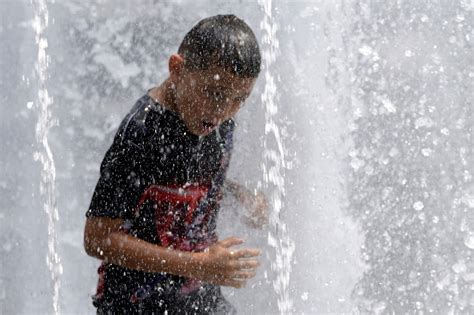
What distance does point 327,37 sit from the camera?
291cm

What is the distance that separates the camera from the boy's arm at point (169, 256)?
1421mm

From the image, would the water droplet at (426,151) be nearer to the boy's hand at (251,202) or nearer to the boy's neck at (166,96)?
the boy's hand at (251,202)

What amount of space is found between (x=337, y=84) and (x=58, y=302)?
1.05 metres

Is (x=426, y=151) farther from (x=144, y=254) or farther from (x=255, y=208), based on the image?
(x=144, y=254)

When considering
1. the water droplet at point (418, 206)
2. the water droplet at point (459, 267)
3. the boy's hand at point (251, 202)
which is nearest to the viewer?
the boy's hand at point (251, 202)

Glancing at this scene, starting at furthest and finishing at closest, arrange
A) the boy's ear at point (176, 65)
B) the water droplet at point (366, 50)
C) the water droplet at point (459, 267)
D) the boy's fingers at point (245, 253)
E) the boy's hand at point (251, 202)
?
the water droplet at point (366, 50), the water droplet at point (459, 267), the boy's hand at point (251, 202), the boy's ear at point (176, 65), the boy's fingers at point (245, 253)

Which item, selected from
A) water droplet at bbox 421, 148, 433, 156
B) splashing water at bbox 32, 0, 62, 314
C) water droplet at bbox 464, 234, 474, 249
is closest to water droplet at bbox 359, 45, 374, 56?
water droplet at bbox 421, 148, 433, 156

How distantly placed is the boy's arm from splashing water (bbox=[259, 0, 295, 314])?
43.7 inches

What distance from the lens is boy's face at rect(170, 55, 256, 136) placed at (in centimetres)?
147

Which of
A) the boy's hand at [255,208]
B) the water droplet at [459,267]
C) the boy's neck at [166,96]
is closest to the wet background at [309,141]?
the water droplet at [459,267]

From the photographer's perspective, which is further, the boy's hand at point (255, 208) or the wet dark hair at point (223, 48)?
the boy's hand at point (255, 208)

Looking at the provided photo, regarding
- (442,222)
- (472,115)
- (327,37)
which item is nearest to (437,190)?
(442,222)

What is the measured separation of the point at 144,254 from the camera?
4.71 ft

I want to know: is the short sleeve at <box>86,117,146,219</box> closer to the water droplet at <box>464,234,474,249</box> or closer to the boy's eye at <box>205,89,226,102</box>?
the boy's eye at <box>205,89,226,102</box>
